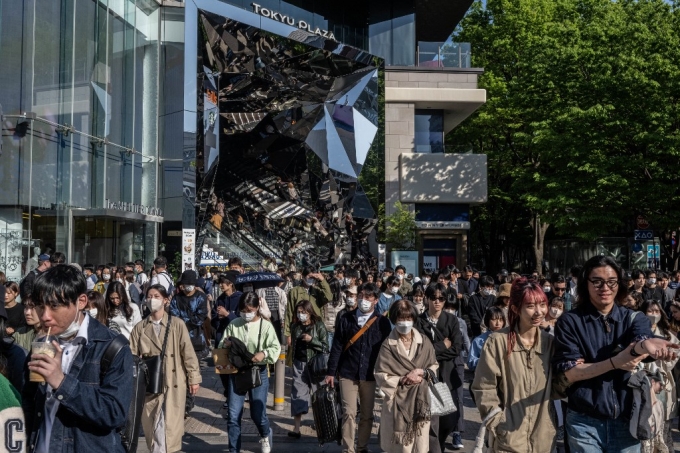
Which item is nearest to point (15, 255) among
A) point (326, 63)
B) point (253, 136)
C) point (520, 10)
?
point (253, 136)

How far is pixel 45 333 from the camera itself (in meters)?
3.29

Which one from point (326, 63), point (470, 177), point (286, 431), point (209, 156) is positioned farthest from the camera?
point (470, 177)

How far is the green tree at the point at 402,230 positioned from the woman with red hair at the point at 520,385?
28.4m

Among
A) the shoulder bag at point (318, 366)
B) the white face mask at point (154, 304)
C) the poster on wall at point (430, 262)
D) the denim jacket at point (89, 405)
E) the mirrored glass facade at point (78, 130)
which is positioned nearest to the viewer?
the denim jacket at point (89, 405)

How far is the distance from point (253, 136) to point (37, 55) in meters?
9.99

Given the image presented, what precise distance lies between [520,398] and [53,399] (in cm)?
279

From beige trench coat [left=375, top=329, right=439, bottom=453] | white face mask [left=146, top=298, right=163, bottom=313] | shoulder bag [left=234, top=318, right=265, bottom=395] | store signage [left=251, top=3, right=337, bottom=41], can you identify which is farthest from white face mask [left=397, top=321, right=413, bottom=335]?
store signage [left=251, top=3, right=337, bottom=41]

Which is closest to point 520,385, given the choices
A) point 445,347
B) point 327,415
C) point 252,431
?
point 327,415

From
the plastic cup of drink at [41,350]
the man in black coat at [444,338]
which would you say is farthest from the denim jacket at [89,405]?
the man in black coat at [444,338]

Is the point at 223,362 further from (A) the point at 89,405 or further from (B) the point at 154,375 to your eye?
(A) the point at 89,405

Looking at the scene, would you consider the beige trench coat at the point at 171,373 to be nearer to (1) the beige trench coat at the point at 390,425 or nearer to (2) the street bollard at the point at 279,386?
(1) the beige trench coat at the point at 390,425

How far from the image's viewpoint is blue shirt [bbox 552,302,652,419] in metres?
4.22

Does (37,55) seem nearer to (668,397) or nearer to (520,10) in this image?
(668,397)

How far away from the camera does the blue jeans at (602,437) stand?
13.9 feet
